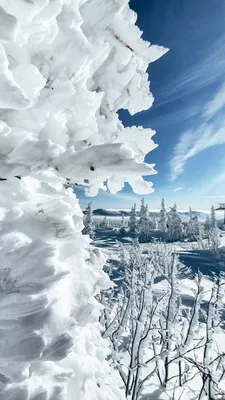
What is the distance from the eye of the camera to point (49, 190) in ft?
2.94

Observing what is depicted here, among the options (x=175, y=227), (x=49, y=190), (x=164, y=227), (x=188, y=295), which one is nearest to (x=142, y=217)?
(x=175, y=227)

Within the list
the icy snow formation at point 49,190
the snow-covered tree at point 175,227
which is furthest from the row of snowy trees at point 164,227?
the icy snow formation at point 49,190

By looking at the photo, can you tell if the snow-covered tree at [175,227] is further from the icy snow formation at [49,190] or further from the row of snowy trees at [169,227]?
the icy snow formation at [49,190]

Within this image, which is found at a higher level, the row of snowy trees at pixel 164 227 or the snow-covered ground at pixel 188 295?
the row of snowy trees at pixel 164 227

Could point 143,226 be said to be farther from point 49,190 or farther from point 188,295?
point 49,190

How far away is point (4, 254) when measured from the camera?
27.5 inches

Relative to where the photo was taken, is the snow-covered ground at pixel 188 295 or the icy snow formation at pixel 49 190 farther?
the snow-covered ground at pixel 188 295

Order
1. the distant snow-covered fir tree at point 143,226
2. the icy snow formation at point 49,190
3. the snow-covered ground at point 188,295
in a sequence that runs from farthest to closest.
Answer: the distant snow-covered fir tree at point 143,226 < the snow-covered ground at point 188,295 < the icy snow formation at point 49,190

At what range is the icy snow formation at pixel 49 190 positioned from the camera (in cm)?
66

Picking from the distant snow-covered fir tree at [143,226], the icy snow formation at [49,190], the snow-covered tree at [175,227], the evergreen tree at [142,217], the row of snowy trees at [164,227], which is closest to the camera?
the icy snow formation at [49,190]

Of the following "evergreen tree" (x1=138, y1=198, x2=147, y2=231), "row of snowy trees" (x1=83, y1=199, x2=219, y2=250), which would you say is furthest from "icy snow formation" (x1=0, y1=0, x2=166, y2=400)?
"evergreen tree" (x1=138, y1=198, x2=147, y2=231)

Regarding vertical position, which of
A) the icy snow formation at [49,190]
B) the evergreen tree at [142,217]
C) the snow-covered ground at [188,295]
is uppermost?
the evergreen tree at [142,217]

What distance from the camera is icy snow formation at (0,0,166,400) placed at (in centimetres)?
66

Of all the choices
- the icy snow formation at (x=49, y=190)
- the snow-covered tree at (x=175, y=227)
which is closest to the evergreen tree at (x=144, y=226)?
the snow-covered tree at (x=175, y=227)
